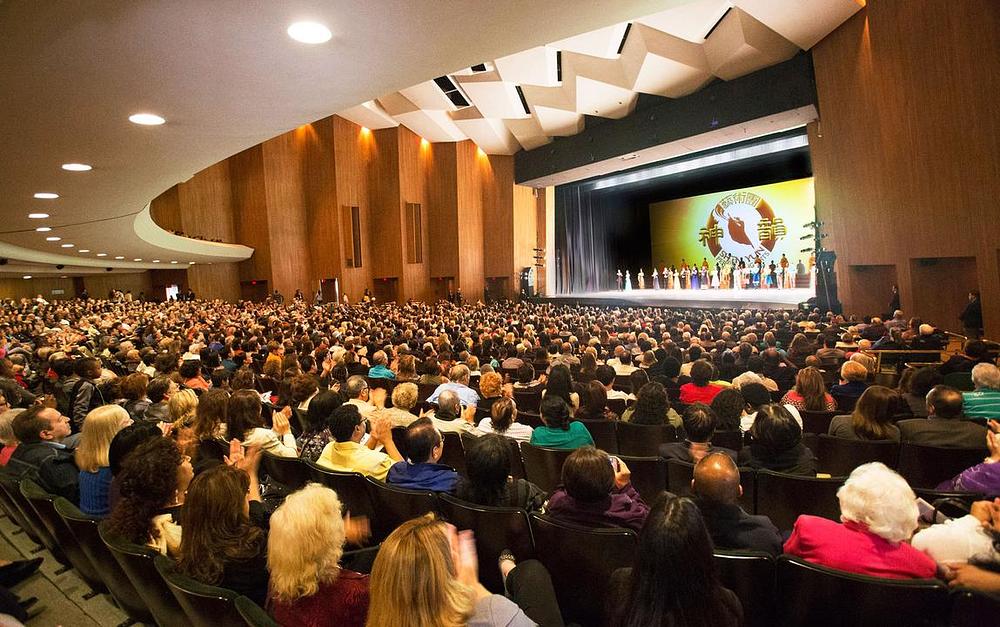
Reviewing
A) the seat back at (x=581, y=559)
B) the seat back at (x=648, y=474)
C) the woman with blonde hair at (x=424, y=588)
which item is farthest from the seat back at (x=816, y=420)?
the woman with blonde hair at (x=424, y=588)

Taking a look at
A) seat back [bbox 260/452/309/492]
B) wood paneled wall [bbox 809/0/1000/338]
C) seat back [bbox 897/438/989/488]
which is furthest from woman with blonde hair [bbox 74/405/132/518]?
wood paneled wall [bbox 809/0/1000/338]

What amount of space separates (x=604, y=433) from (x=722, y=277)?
Result: 1810 cm

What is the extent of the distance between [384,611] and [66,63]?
9.71 ft

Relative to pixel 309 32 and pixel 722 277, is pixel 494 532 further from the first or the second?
pixel 722 277

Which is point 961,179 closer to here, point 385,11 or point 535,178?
point 385,11

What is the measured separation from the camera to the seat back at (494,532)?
2.21 meters

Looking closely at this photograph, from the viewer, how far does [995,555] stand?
179 cm

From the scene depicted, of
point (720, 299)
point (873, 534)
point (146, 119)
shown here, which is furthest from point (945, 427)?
point (720, 299)

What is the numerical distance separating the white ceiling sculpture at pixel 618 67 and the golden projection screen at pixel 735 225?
220 inches

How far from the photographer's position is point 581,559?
6.89ft

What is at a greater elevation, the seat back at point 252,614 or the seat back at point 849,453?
the seat back at point 252,614

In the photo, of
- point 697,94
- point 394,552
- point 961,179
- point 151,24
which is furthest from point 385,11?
point 697,94

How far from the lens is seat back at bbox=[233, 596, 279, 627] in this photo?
1.52 m

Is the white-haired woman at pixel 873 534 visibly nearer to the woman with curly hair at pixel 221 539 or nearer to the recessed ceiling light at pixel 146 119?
the woman with curly hair at pixel 221 539
